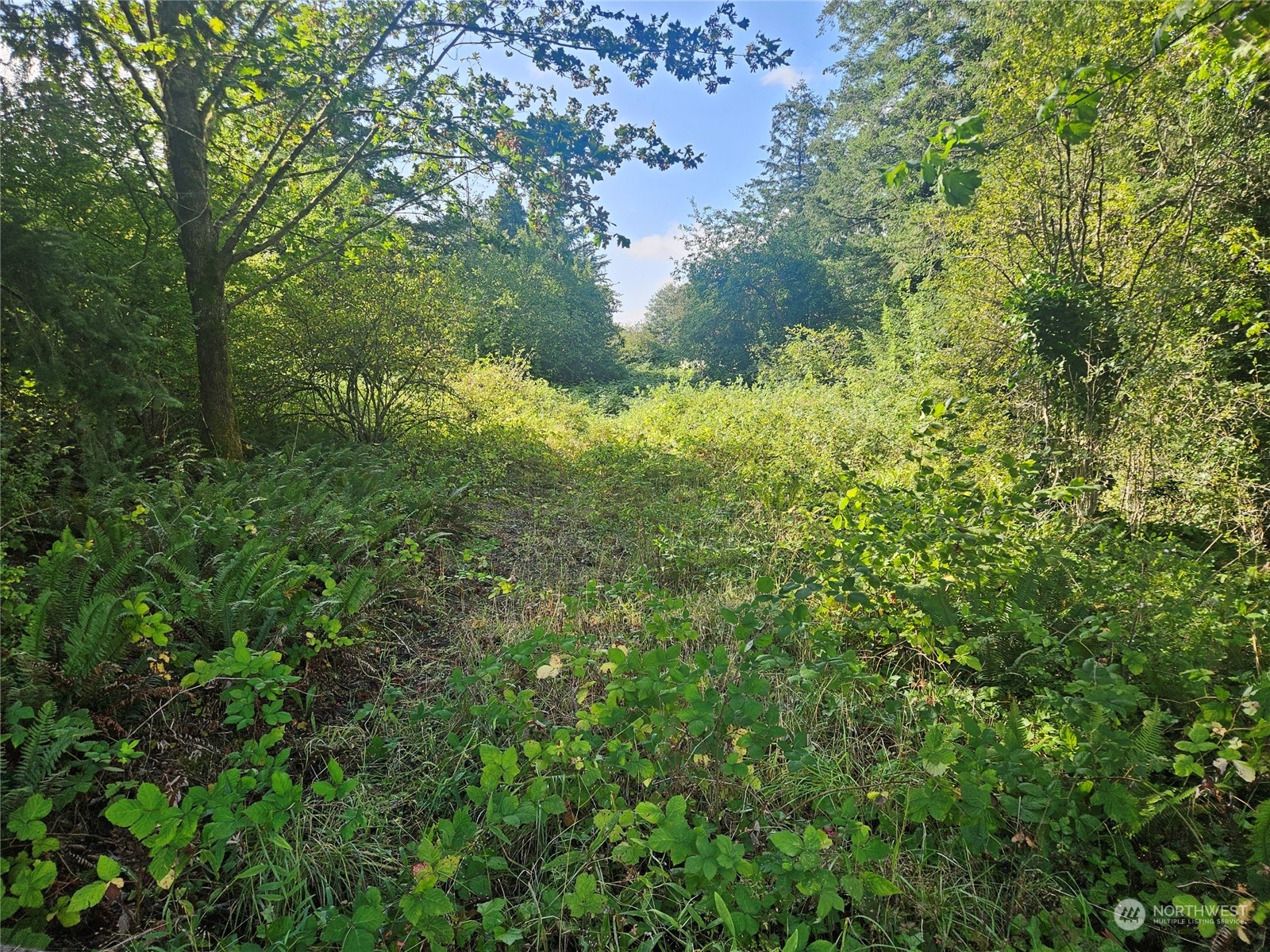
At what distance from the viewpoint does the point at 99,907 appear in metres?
1.53

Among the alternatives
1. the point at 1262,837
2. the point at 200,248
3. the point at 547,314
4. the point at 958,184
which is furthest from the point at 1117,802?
the point at 547,314

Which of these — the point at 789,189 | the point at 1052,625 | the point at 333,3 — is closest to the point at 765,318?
the point at 789,189

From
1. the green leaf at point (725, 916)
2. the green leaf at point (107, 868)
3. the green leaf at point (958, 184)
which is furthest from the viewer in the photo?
the green leaf at point (958, 184)

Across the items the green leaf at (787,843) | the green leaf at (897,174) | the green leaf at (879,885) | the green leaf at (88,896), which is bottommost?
the green leaf at (879,885)

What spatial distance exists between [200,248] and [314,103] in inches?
71.2

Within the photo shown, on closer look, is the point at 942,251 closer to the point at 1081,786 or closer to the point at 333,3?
the point at 333,3

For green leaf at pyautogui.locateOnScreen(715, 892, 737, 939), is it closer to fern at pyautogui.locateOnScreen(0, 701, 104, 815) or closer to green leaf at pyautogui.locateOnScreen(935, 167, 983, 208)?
fern at pyautogui.locateOnScreen(0, 701, 104, 815)

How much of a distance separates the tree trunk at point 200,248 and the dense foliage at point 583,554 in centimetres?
5

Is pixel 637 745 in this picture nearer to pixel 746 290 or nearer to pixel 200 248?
pixel 200 248

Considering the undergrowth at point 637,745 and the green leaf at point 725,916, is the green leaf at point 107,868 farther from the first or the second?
the green leaf at point 725,916

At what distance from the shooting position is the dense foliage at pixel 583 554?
159cm

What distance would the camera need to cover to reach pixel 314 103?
5.26m

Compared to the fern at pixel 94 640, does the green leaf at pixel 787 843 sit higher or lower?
lower

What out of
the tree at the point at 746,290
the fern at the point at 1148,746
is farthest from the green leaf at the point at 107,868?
the tree at the point at 746,290
